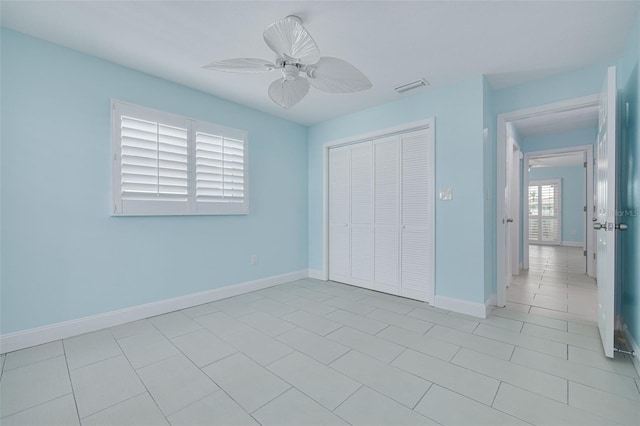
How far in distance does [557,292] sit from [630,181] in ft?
Answer: 7.06

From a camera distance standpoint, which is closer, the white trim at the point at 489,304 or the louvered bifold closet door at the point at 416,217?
the white trim at the point at 489,304

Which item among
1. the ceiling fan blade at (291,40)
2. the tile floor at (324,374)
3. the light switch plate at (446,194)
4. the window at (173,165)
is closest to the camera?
the tile floor at (324,374)

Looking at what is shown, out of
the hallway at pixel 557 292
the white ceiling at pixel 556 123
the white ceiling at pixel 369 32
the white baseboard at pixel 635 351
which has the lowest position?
the hallway at pixel 557 292

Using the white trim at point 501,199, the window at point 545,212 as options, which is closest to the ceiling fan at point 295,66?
the white trim at point 501,199

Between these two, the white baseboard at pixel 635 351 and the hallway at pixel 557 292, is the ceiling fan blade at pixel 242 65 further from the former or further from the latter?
the hallway at pixel 557 292

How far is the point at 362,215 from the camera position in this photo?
405 cm

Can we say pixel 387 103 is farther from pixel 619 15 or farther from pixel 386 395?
pixel 386 395

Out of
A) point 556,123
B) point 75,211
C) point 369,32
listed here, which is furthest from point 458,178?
point 75,211

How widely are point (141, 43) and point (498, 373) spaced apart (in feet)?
12.3

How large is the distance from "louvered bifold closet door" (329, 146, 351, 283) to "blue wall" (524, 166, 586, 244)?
8.52 meters

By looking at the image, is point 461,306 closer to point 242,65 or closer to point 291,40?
point 291,40

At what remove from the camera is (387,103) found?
3.65 metres

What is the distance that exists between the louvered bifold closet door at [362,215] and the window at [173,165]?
1.60 meters

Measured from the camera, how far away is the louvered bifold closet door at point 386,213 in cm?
364
